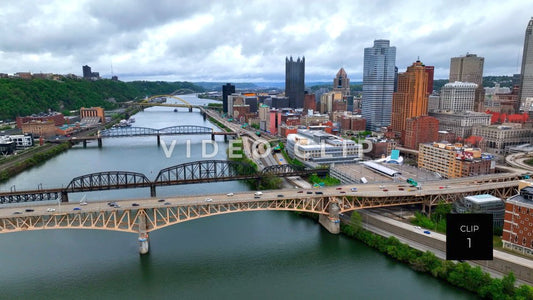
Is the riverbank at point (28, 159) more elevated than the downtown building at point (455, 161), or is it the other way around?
the downtown building at point (455, 161)

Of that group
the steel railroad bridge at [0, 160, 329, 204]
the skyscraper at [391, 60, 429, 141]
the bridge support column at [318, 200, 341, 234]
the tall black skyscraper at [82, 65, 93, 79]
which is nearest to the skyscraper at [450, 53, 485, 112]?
the skyscraper at [391, 60, 429, 141]

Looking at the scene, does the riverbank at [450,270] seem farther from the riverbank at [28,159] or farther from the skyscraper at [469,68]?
the skyscraper at [469,68]

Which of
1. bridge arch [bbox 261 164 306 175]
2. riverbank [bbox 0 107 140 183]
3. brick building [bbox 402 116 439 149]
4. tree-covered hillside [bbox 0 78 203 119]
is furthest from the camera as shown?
tree-covered hillside [bbox 0 78 203 119]

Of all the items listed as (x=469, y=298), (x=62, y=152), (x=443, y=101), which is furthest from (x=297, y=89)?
(x=469, y=298)

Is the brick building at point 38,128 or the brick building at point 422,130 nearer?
the brick building at point 422,130

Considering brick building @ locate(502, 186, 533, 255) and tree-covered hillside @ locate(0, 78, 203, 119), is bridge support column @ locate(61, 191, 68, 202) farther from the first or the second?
tree-covered hillside @ locate(0, 78, 203, 119)

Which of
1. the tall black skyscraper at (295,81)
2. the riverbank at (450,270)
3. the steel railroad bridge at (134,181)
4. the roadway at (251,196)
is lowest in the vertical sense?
the riverbank at (450,270)

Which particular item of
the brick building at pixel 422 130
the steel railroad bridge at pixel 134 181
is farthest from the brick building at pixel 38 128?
the brick building at pixel 422 130
